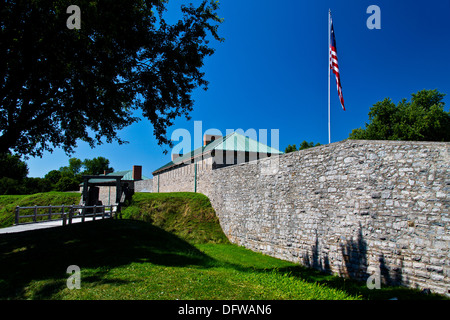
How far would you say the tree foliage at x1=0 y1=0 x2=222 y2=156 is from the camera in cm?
784

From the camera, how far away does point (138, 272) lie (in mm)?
6129

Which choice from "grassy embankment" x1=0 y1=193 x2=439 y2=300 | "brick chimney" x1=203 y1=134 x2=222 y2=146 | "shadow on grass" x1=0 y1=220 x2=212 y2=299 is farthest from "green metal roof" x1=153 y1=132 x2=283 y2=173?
"shadow on grass" x1=0 y1=220 x2=212 y2=299

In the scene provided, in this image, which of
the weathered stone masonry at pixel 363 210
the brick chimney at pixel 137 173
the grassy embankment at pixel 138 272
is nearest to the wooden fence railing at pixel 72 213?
the grassy embankment at pixel 138 272

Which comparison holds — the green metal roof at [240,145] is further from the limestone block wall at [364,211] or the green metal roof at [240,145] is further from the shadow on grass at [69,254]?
the shadow on grass at [69,254]

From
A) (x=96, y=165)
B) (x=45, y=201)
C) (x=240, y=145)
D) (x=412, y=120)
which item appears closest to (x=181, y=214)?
(x=240, y=145)

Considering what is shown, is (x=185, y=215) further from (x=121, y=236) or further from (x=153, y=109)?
(x=153, y=109)

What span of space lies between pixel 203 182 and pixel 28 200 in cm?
1746

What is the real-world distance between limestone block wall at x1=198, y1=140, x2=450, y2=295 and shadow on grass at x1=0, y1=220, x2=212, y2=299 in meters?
4.48

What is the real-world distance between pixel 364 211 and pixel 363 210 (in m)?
0.04

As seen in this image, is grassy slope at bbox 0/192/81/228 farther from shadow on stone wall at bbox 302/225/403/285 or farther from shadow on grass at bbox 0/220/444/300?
shadow on stone wall at bbox 302/225/403/285

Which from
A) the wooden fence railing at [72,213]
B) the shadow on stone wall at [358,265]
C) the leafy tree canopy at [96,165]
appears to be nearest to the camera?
the shadow on stone wall at [358,265]

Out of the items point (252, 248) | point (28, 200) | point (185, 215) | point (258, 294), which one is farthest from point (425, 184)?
point (28, 200)

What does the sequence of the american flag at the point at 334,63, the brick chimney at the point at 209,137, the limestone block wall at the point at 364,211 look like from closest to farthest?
the limestone block wall at the point at 364,211 → the american flag at the point at 334,63 → the brick chimney at the point at 209,137

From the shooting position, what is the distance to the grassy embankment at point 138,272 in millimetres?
4961
